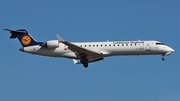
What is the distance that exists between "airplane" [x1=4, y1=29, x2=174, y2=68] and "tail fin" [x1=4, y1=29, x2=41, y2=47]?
139mm

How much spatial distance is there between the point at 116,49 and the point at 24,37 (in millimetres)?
9755

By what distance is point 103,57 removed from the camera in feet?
143

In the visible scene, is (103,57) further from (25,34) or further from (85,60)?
(25,34)

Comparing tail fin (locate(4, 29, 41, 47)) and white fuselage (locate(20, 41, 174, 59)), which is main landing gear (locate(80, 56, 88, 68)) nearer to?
white fuselage (locate(20, 41, 174, 59))

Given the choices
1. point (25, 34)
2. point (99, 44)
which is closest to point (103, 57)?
point (99, 44)

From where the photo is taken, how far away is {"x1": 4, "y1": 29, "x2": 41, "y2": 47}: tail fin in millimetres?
44691

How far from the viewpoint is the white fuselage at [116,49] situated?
42125 millimetres

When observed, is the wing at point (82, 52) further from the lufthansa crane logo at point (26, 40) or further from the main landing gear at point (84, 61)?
the lufthansa crane logo at point (26, 40)

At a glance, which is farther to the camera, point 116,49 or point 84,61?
point 84,61

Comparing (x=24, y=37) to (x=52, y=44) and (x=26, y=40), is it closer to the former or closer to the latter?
(x=26, y=40)

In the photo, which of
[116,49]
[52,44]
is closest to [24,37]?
[52,44]

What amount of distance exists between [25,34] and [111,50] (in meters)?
9.40

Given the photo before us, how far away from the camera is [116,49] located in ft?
138

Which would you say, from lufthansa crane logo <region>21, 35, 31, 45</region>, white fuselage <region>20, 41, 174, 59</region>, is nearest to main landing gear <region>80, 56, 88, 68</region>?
white fuselage <region>20, 41, 174, 59</region>
